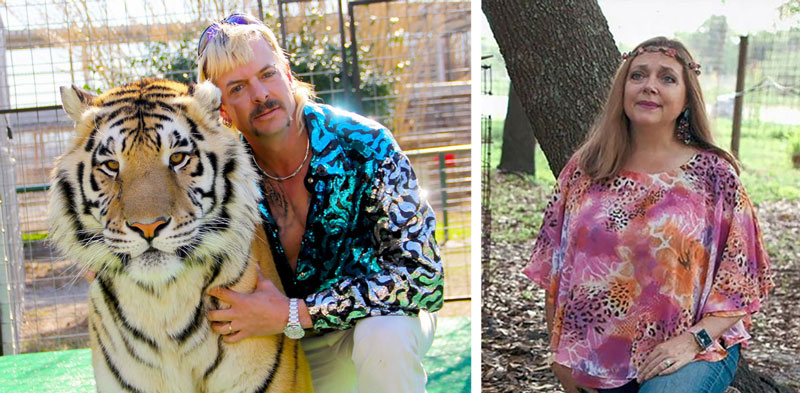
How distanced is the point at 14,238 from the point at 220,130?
10.7 ft

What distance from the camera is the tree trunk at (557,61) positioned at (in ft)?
8.20

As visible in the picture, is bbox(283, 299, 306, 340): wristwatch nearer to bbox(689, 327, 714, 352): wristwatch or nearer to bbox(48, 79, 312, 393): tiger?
bbox(48, 79, 312, 393): tiger

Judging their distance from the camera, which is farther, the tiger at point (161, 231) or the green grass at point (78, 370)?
the green grass at point (78, 370)

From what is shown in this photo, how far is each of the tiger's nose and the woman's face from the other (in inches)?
48.6

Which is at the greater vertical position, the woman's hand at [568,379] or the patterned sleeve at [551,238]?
the patterned sleeve at [551,238]

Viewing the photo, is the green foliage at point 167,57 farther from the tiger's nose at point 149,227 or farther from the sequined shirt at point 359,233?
the tiger's nose at point 149,227

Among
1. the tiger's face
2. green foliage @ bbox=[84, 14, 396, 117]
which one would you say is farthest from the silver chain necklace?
green foliage @ bbox=[84, 14, 396, 117]

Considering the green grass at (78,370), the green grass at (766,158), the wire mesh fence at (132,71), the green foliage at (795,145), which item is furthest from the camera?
the green foliage at (795,145)

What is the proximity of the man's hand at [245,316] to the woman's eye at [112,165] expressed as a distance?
0.34 meters

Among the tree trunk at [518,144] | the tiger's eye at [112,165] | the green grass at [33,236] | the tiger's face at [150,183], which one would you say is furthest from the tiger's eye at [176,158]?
the tree trunk at [518,144]

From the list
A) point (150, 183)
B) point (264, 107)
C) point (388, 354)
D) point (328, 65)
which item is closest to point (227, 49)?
point (264, 107)

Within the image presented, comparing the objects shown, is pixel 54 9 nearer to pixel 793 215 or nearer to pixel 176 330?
pixel 176 330

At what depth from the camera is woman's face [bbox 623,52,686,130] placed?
186cm

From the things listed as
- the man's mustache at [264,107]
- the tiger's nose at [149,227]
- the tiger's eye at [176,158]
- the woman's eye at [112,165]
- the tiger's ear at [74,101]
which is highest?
the tiger's ear at [74,101]
